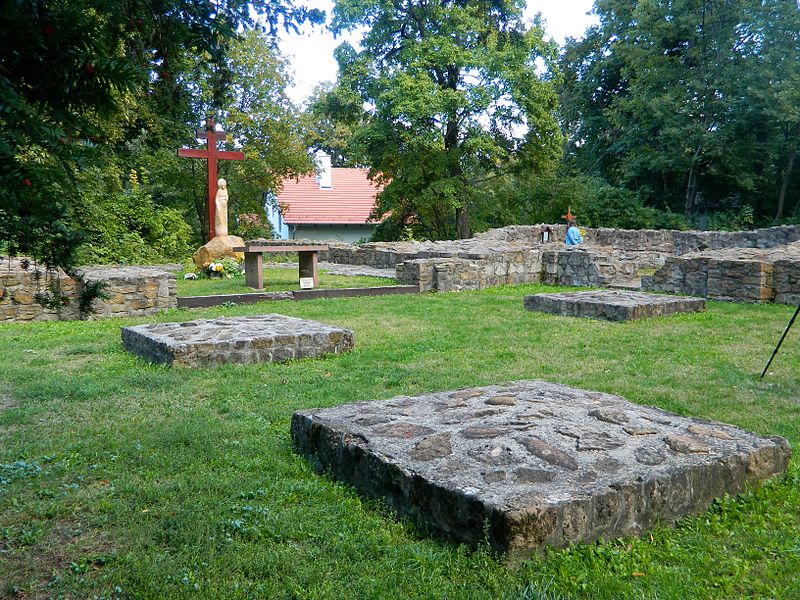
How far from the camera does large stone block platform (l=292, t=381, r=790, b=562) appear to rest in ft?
10.0

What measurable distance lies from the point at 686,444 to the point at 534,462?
880mm

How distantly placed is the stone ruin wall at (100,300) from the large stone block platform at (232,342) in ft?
9.36

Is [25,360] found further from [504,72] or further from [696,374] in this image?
[504,72]

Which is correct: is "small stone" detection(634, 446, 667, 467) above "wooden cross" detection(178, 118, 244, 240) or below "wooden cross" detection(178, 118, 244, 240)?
below

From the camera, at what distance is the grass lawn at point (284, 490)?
288cm

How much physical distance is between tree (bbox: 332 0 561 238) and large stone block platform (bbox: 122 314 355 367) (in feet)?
61.7

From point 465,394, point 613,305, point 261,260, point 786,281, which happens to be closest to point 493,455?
point 465,394

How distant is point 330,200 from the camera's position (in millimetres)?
37125

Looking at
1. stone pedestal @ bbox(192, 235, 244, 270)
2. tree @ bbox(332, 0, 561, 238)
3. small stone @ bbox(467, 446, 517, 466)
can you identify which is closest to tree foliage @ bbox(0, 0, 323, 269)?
small stone @ bbox(467, 446, 517, 466)

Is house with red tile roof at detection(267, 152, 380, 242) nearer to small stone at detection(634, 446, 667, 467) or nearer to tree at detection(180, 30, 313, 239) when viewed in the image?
tree at detection(180, 30, 313, 239)

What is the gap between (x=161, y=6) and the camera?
2992mm

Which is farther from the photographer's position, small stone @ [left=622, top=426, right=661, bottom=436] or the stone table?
the stone table

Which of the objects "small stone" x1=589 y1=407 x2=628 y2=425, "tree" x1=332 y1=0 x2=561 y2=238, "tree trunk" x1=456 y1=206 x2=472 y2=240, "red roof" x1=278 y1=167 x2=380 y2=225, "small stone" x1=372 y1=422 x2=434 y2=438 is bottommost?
"small stone" x1=372 y1=422 x2=434 y2=438

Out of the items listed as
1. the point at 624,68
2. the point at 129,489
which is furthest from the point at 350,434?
the point at 624,68
